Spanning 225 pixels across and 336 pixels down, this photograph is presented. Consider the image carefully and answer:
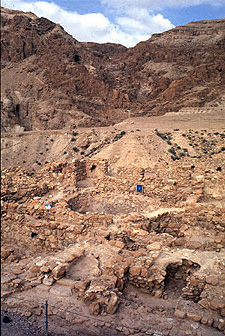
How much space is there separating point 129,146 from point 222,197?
10.6 meters

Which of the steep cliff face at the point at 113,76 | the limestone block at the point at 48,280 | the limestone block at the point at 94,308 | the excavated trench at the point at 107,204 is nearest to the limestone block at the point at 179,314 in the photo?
the limestone block at the point at 94,308

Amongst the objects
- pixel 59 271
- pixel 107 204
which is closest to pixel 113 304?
pixel 59 271

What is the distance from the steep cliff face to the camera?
30670mm

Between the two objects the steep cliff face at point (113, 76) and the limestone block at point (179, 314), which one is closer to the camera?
the limestone block at point (179, 314)

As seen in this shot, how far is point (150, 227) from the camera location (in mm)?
8727

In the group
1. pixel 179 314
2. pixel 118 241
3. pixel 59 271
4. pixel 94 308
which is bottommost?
pixel 179 314

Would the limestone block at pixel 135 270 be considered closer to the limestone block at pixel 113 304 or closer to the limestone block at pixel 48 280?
the limestone block at pixel 113 304

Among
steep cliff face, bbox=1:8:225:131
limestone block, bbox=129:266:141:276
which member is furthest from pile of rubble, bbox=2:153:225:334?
steep cliff face, bbox=1:8:225:131

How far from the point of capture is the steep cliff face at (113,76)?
3067 centimetres

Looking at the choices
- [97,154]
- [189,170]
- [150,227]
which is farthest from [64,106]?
[150,227]

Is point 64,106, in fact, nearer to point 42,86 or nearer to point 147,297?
point 42,86

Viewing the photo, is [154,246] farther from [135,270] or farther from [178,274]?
[135,270]

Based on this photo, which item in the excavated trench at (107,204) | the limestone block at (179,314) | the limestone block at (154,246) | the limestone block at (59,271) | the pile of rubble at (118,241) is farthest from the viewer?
the excavated trench at (107,204)

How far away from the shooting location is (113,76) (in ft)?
150
